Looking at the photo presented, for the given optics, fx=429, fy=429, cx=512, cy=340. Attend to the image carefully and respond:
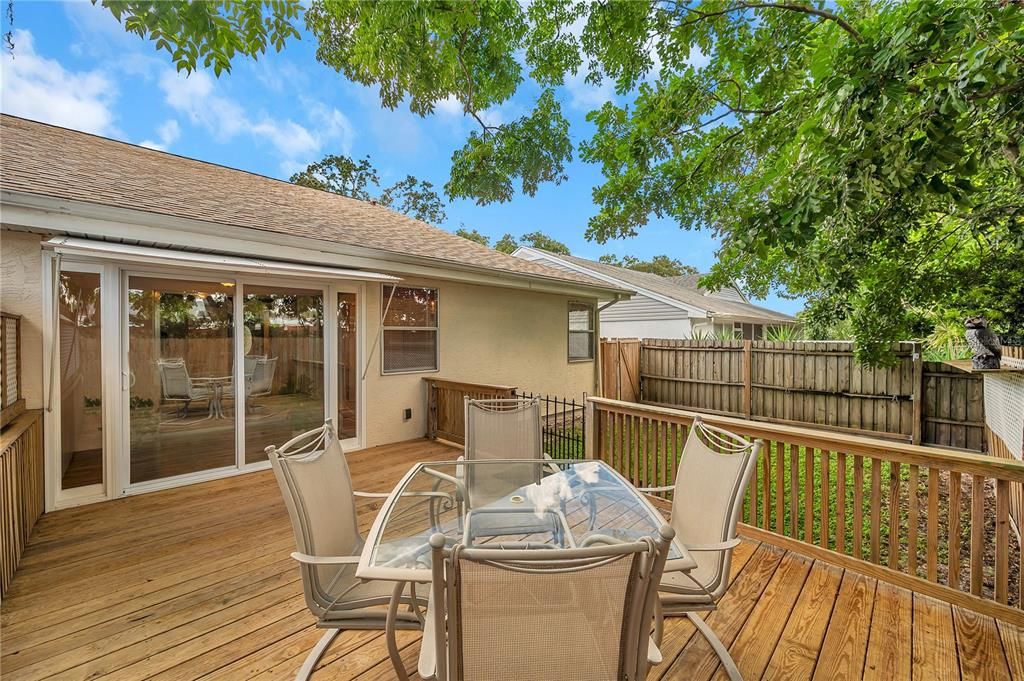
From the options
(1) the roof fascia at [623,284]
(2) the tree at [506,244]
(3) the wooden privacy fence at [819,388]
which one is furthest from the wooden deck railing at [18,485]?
(2) the tree at [506,244]

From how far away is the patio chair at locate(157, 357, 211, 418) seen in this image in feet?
13.8

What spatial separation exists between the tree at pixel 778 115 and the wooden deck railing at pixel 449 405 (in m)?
3.31

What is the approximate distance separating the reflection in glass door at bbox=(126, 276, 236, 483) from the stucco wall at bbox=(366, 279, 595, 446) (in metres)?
1.65

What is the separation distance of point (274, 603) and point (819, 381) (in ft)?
30.4

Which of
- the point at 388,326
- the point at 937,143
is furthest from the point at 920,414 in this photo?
the point at 388,326

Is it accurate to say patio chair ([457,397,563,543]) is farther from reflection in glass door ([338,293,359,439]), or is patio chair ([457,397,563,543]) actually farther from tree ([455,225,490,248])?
tree ([455,225,490,248])

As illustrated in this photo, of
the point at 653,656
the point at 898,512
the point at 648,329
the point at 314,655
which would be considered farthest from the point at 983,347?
the point at 648,329

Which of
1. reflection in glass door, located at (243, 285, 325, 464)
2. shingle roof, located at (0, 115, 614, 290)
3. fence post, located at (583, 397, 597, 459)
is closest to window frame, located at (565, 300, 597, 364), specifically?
shingle roof, located at (0, 115, 614, 290)

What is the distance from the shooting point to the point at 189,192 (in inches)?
195

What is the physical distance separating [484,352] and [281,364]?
308 cm

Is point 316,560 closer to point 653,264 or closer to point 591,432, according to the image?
point 591,432

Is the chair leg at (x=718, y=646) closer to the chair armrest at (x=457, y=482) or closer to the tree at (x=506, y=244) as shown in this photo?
the chair armrest at (x=457, y=482)

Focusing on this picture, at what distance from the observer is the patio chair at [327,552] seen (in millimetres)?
1675

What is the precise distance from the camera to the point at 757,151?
16.6ft
